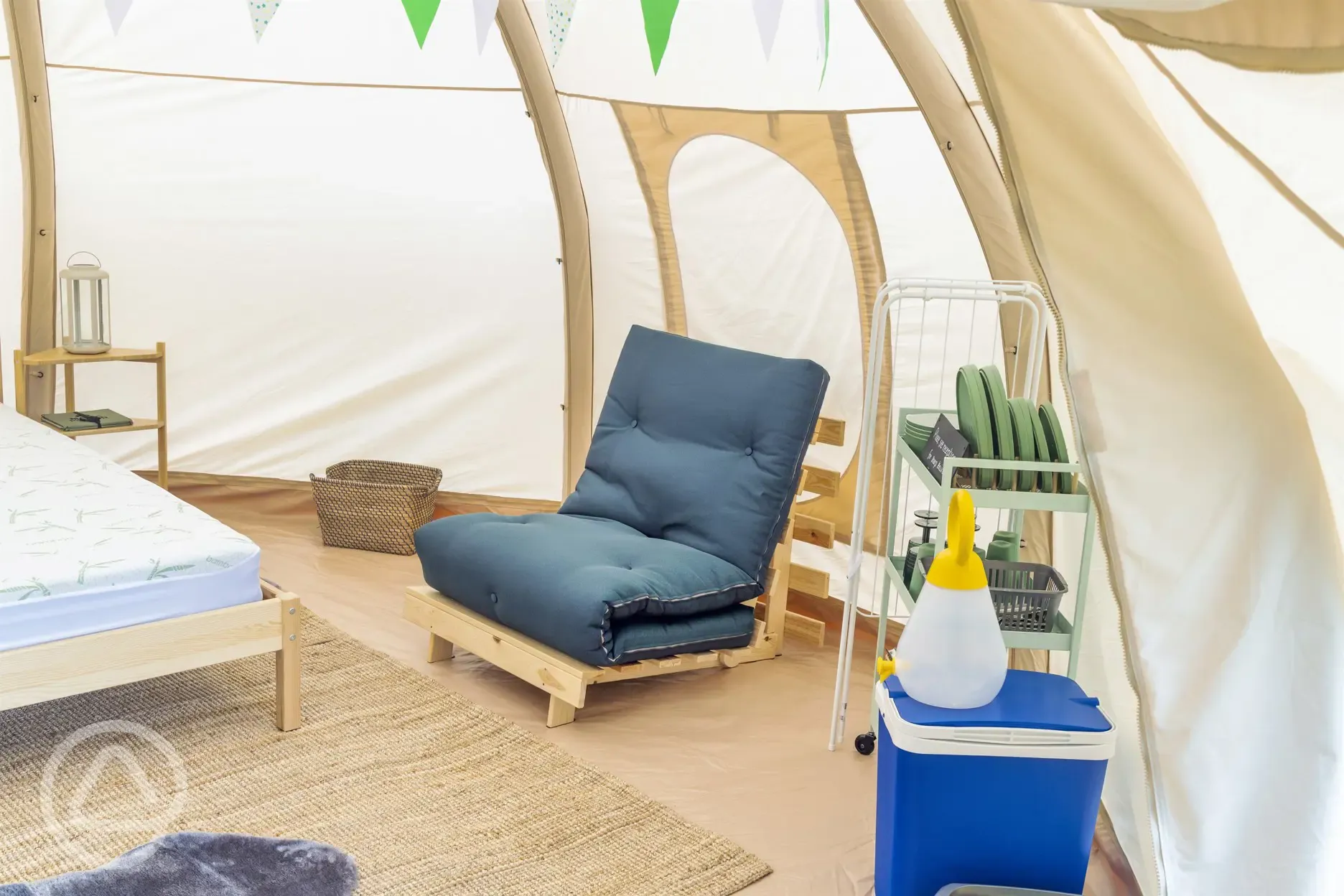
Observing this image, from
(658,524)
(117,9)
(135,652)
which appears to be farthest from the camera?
(658,524)

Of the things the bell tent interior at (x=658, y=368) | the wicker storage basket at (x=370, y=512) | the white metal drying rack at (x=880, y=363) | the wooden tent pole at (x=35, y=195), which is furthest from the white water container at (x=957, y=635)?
the wooden tent pole at (x=35, y=195)

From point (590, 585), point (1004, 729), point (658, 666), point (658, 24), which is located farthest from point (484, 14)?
point (1004, 729)

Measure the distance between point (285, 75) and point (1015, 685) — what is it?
3.44 metres

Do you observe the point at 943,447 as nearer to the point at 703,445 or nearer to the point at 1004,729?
the point at 1004,729

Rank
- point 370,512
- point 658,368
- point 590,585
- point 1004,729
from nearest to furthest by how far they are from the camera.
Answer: point 1004,729
point 590,585
point 658,368
point 370,512

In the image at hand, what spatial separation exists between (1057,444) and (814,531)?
1458 millimetres

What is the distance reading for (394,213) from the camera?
4.70m

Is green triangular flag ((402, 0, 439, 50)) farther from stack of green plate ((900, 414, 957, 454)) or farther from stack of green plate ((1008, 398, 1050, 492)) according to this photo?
stack of green plate ((1008, 398, 1050, 492))

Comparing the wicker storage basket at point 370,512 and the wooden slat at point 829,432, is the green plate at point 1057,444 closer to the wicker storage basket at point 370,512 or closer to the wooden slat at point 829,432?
the wooden slat at point 829,432

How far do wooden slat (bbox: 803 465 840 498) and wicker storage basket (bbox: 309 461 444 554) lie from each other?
1.51m

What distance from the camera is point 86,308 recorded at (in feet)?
15.2

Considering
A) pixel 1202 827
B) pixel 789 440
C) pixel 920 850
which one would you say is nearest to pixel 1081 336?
pixel 1202 827

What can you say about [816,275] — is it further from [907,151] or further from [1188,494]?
[1188,494]

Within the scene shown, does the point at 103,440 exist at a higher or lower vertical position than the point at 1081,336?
lower
